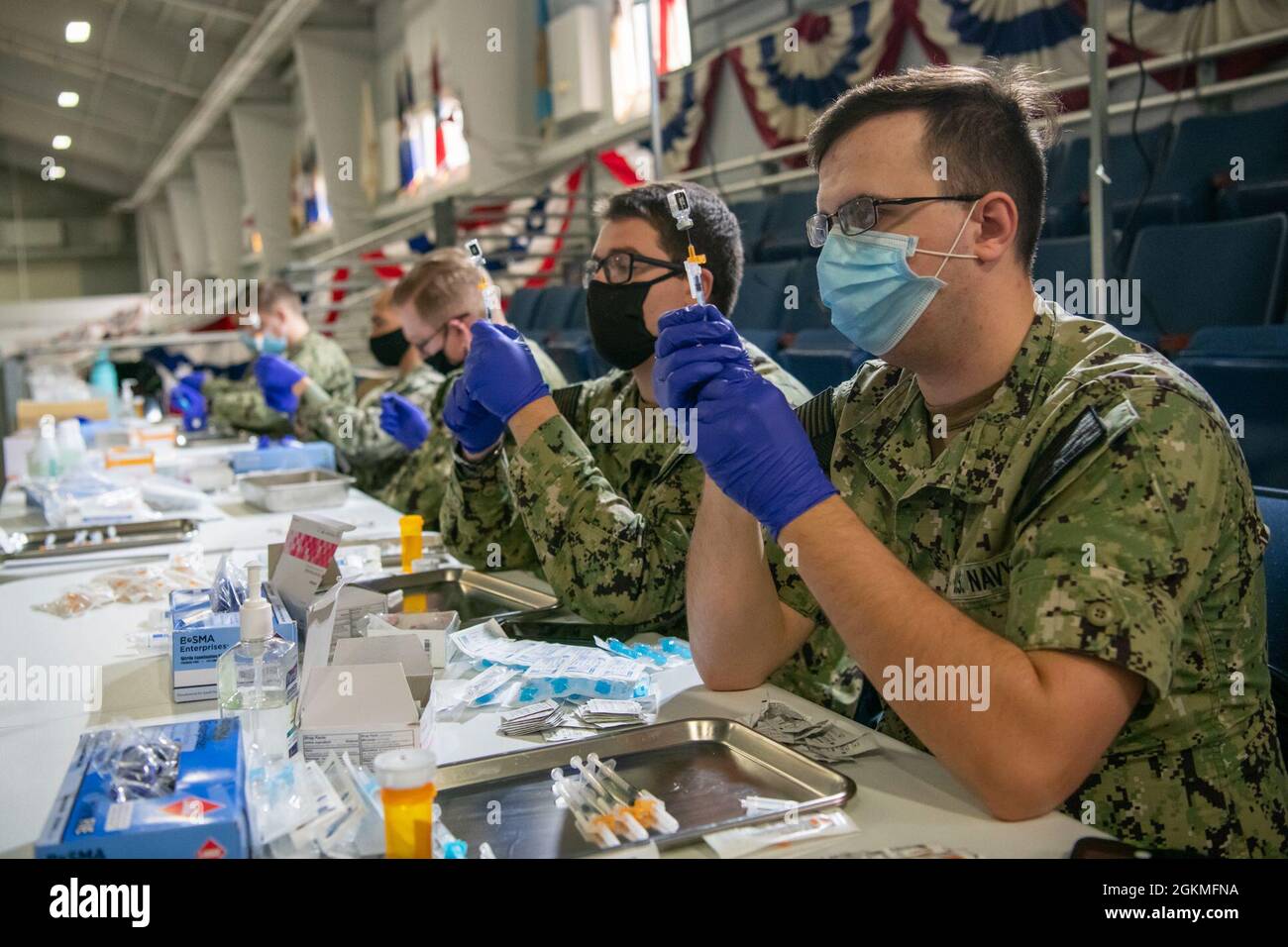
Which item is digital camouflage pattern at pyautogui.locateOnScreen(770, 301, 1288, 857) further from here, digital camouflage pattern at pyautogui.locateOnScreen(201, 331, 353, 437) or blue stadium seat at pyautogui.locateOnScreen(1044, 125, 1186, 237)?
digital camouflage pattern at pyautogui.locateOnScreen(201, 331, 353, 437)

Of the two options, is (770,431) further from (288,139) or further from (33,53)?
(288,139)

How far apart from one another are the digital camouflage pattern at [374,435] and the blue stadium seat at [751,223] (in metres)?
2.23

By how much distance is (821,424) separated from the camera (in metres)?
1.47

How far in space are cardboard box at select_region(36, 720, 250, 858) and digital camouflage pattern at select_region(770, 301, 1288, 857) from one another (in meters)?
0.70

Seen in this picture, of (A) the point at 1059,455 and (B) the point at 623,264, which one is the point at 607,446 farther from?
(A) the point at 1059,455

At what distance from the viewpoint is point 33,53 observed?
10.9 meters

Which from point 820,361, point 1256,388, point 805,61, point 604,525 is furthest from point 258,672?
point 805,61

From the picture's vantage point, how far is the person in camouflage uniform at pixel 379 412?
3482mm

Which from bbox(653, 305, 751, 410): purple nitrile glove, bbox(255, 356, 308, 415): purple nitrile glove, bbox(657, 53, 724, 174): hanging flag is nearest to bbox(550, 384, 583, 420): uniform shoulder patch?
bbox(653, 305, 751, 410): purple nitrile glove

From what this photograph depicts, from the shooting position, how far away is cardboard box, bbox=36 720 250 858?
81 cm

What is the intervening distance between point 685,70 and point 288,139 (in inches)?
370

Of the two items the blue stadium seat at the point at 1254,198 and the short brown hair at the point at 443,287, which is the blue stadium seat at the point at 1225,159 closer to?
the blue stadium seat at the point at 1254,198

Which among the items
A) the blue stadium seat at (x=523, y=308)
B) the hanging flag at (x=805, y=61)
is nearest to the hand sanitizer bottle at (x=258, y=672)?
the hanging flag at (x=805, y=61)
